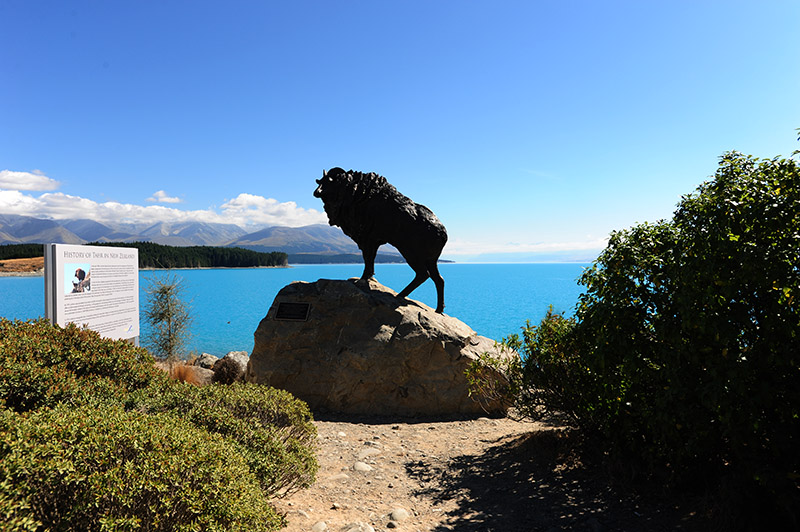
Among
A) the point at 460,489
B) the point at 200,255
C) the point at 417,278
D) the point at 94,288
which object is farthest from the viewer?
the point at 200,255

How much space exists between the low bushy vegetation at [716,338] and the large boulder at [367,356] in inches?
150

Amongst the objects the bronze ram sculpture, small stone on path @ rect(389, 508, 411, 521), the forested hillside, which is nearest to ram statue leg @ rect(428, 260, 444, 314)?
the bronze ram sculpture

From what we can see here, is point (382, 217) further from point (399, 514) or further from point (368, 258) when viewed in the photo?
point (399, 514)

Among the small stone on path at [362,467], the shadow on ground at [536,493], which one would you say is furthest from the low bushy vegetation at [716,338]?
the small stone on path at [362,467]

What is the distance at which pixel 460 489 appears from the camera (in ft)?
17.5

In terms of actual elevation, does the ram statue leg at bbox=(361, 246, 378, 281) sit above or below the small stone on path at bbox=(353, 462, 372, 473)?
above

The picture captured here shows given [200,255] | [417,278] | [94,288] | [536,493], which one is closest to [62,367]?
[94,288]

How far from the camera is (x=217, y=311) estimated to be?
116 feet

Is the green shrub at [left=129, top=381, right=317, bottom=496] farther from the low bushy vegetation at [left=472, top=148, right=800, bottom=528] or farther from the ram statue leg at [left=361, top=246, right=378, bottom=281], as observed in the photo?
the ram statue leg at [left=361, top=246, right=378, bottom=281]

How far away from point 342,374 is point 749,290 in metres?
6.66

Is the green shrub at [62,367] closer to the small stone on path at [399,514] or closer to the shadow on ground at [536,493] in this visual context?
the small stone on path at [399,514]

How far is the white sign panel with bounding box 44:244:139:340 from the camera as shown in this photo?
26.6 ft

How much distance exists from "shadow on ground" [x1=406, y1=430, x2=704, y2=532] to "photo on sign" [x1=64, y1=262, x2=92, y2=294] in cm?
743

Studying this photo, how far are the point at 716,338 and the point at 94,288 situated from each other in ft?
35.1
